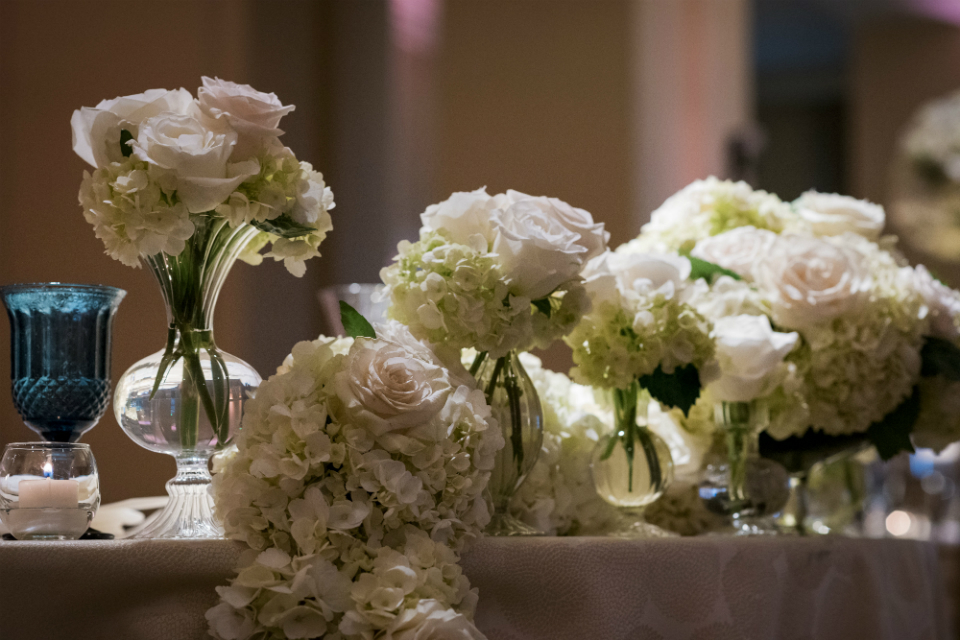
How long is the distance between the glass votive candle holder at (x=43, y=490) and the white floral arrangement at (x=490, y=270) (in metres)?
0.30

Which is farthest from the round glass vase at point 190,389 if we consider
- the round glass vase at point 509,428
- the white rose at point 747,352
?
the white rose at point 747,352

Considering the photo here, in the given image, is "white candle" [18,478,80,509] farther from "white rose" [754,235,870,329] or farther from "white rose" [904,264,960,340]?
"white rose" [904,264,960,340]

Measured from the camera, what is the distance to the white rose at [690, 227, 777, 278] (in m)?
1.25

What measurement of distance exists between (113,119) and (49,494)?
0.30 m

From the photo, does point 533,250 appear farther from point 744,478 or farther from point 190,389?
point 744,478

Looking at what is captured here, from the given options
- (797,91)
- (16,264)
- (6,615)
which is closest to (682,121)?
(16,264)

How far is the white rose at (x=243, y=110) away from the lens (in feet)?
2.64

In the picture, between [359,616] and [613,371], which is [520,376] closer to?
[613,371]

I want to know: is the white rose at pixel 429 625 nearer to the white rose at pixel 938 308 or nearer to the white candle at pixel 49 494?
the white candle at pixel 49 494

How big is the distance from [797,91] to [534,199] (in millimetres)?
7970

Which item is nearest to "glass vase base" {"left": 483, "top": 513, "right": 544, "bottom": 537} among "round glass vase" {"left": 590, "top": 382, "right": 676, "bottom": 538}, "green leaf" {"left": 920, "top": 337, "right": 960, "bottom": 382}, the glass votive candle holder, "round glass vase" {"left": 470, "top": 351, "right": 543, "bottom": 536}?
"round glass vase" {"left": 470, "top": 351, "right": 543, "bottom": 536}

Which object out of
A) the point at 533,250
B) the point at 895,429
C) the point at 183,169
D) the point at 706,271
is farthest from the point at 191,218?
the point at 895,429

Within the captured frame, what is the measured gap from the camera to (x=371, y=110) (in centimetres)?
329

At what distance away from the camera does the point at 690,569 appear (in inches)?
37.2
